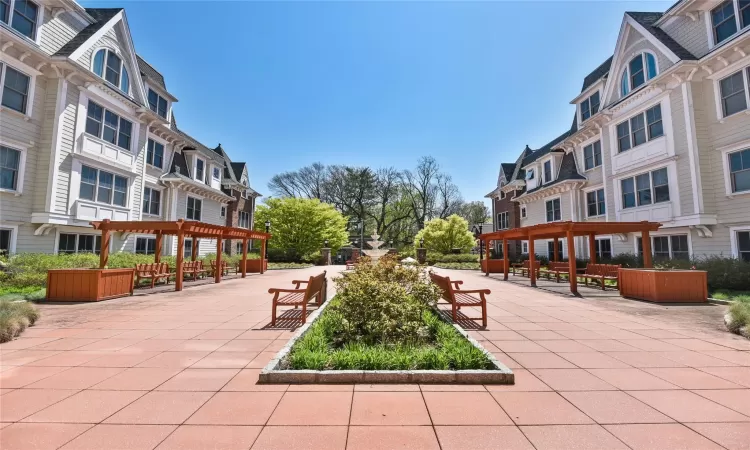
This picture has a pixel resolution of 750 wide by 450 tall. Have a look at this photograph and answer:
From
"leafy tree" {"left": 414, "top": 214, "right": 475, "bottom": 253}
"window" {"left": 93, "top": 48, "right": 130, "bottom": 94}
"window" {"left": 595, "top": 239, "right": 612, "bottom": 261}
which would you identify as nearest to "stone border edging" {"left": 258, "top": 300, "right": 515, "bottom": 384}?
"window" {"left": 93, "top": 48, "right": 130, "bottom": 94}

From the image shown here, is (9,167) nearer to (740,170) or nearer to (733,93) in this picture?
(740,170)

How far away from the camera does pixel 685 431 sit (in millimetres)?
2873

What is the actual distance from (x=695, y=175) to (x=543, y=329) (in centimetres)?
1220

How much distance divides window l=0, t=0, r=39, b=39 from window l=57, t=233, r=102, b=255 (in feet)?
25.6

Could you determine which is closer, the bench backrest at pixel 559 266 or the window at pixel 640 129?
the window at pixel 640 129

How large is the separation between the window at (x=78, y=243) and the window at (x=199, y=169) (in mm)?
9042

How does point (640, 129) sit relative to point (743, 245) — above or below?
above

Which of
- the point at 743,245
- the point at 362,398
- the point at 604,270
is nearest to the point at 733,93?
the point at 743,245

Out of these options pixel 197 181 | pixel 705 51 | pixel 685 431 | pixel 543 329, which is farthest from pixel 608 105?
Answer: pixel 197 181

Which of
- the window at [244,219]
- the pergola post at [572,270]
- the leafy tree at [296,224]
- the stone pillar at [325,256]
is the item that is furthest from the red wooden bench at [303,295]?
the window at [244,219]

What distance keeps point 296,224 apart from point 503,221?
1997cm

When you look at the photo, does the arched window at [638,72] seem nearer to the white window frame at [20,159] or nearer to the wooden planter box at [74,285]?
the wooden planter box at [74,285]

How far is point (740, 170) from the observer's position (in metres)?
12.3

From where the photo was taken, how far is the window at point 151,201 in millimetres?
19108
